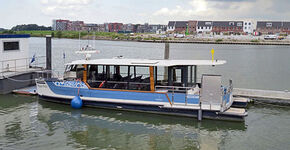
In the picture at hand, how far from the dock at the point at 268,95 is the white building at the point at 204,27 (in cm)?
12433

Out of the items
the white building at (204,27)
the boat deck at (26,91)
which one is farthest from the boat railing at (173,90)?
the white building at (204,27)

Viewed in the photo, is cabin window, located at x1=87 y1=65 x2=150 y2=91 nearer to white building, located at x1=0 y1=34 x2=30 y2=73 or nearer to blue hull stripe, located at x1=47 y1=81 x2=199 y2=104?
blue hull stripe, located at x1=47 y1=81 x2=199 y2=104

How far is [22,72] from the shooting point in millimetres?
20359

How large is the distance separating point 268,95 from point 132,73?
820cm

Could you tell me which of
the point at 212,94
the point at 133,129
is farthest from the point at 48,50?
the point at 212,94

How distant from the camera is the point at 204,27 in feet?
466

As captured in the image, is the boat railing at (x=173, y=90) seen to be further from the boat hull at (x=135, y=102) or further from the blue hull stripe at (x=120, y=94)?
the boat hull at (x=135, y=102)

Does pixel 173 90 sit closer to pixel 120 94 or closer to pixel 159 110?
pixel 159 110

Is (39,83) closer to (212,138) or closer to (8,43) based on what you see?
(8,43)

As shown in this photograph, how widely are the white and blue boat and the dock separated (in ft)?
9.69

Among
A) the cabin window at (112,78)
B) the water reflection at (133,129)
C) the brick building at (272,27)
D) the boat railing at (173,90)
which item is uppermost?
the brick building at (272,27)

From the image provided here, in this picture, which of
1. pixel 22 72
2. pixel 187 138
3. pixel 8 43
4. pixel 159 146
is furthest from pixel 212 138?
pixel 8 43

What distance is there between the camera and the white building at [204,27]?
140000 mm

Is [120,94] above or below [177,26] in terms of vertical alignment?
below
